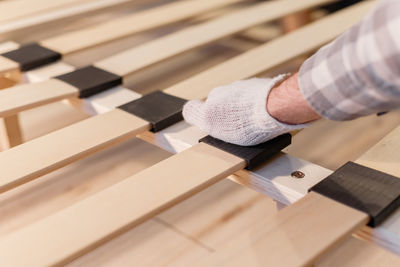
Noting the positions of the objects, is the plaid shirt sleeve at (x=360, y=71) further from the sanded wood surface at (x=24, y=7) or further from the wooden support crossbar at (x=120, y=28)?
the sanded wood surface at (x=24, y=7)

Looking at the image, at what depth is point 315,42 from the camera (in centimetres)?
111

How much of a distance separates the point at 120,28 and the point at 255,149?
647 mm

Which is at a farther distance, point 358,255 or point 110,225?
point 358,255

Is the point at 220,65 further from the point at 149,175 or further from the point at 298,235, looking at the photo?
the point at 298,235

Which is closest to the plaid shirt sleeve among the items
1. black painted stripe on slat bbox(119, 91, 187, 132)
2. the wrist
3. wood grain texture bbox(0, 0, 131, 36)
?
the wrist

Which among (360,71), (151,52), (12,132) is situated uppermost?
(360,71)

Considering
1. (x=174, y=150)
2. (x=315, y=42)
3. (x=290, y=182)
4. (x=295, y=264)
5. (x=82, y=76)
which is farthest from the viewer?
(x=315, y=42)

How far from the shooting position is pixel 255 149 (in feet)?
2.25

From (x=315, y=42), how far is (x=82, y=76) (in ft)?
1.73

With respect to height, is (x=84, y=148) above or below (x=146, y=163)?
above

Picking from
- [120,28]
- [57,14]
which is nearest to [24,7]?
[57,14]

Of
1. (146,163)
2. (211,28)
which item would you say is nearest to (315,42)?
(211,28)

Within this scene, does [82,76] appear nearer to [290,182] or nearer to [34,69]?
[34,69]

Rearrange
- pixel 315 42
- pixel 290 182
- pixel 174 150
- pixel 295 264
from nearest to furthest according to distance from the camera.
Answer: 1. pixel 295 264
2. pixel 290 182
3. pixel 174 150
4. pixel 315 42
